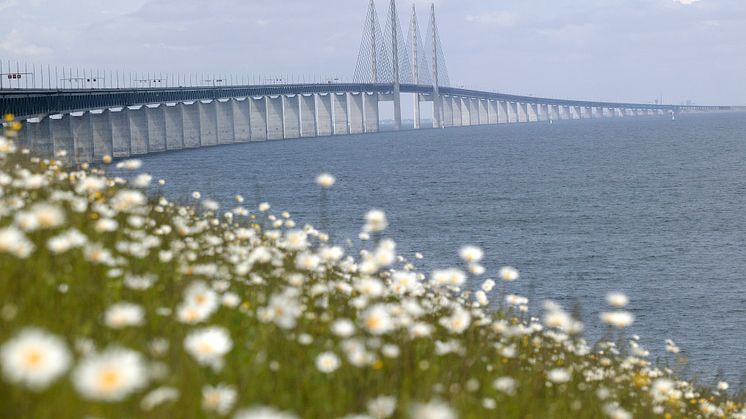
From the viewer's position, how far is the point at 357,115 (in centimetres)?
19738

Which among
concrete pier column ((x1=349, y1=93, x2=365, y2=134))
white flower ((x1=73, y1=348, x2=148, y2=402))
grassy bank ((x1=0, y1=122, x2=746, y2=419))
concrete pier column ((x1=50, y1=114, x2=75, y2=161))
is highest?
concrete pier column ((x1=349, y1=93, x2=365, y2=134))

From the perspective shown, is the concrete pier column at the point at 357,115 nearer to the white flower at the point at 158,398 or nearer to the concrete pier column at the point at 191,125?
the concrete pier column at the point at 191,125

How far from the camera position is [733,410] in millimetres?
12453

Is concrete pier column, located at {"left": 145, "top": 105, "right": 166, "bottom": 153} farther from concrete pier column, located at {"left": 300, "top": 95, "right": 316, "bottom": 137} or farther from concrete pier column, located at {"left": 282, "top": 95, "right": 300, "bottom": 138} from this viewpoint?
concrete pier column, located at {"left": 300, "top": 95, "right": 316, "bottom": 137}

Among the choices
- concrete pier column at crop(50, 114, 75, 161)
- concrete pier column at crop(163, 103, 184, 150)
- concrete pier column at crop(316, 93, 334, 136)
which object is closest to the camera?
concrete pier column at crop(50, 114, 75, 161)

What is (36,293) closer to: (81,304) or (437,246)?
(81,304)

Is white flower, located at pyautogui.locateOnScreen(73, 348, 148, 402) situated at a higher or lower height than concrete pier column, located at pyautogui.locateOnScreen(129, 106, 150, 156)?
lower

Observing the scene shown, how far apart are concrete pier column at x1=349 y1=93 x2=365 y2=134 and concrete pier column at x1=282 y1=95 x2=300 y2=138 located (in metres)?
20.5

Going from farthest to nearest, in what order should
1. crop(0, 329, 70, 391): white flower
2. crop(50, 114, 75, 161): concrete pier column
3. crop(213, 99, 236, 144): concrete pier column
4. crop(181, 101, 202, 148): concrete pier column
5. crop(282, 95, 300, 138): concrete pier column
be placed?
crop(282, 95, 300, 138): concrete pier column, crop(213, 99, 236, 144): concrete pier column, crop(181, 101, 202, 148): concrete pier column, crop(50, 114, 75, 161): concrete pier column, crop(0, 329, 70, 391): white flower

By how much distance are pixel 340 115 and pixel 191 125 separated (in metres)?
58.8

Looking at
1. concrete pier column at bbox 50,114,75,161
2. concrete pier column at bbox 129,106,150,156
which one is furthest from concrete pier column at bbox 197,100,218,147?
concrete pier column at bbox 50,114,75,161

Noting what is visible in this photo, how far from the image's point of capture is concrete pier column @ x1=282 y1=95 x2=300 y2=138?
174250 mm

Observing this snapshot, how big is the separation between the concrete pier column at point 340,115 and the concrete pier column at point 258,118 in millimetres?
26740

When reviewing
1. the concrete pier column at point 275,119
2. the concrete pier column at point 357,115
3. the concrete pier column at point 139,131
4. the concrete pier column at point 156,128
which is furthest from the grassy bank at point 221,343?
the concrete pier column at point 357,115
